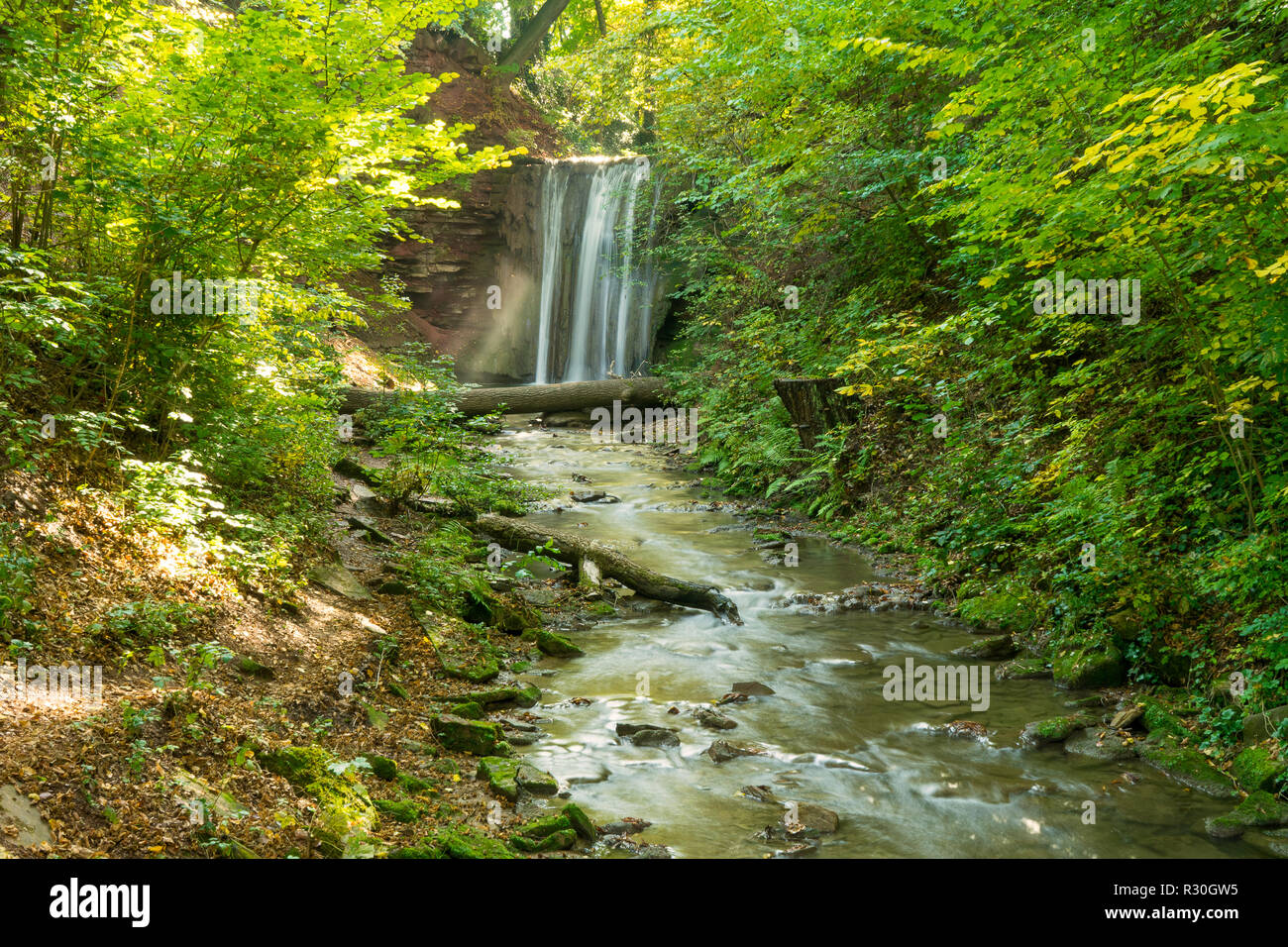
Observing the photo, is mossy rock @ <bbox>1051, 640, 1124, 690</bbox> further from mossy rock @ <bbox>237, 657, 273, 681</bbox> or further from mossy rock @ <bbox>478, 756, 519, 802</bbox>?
mossy rock @ <bbox>237, 657, 273, 681</bbox>

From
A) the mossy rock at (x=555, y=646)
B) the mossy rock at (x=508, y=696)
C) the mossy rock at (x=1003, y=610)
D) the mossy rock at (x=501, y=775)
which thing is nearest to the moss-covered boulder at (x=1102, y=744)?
the mossy rock at (x=1003, y=610)

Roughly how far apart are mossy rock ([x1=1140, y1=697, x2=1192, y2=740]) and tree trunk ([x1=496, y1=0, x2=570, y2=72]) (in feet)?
88.5

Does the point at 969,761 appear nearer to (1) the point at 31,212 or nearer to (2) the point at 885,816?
(2) the point at 885,816

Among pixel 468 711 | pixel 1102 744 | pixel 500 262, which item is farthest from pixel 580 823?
pixel 500 262

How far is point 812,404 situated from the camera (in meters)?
11.9

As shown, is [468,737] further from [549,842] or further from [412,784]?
[549,842]

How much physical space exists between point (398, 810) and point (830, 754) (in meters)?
2.91

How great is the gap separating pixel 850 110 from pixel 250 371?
931cm

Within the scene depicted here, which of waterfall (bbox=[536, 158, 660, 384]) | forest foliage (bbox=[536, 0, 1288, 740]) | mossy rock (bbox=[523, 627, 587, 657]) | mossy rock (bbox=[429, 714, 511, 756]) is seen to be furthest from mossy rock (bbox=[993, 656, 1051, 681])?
waterfall (bbox=[536, 158, 660, 384])

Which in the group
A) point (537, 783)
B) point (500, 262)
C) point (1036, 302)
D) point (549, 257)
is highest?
point (549, 257)

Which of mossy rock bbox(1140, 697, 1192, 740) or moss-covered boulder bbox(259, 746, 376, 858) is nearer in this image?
moss-covered boulder bbox(259, 746, 376, 858)

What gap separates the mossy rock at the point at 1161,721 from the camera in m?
5.11

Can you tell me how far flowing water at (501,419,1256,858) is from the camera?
14.2ft
